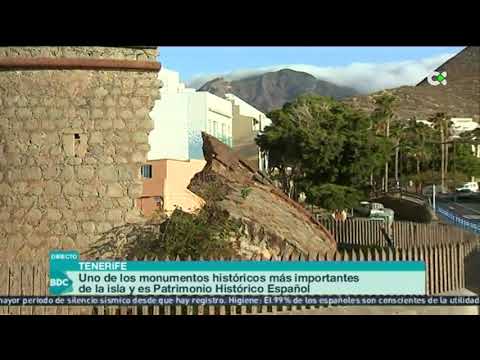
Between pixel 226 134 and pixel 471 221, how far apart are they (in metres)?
3.69

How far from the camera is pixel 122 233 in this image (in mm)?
9961

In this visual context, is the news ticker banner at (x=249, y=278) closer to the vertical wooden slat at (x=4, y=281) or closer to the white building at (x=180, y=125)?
the vertical wooden slat at (x=4, y=281)

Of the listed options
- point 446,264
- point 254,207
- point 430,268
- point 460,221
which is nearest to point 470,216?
point 460,221

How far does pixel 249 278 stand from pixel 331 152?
29.3 feet

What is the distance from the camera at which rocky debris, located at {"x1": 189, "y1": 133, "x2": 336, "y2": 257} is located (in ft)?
33.4

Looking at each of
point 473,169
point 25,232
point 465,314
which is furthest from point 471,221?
point 25,232

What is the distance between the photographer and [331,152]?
16.7m

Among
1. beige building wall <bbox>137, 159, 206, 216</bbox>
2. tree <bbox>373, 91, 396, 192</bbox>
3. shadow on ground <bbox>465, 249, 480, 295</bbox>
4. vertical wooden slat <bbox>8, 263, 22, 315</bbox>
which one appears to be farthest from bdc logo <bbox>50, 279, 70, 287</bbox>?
tree <bbox>373, 91, 396, 192</bbox>

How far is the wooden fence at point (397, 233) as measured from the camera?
10289mm

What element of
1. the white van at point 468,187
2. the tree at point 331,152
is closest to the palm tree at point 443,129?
the white van at point 468,187
